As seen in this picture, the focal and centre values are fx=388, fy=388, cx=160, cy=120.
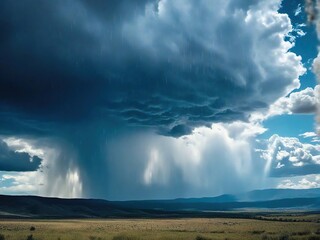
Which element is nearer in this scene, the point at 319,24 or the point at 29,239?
the point at 319,24

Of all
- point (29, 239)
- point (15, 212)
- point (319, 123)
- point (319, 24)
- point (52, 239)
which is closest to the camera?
point (319, 24)

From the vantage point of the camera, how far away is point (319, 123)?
17906 millimetres

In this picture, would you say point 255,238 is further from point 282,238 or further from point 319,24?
Answer: point 319,24

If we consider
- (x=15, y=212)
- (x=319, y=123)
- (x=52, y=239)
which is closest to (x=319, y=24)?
(x=319, y=123)

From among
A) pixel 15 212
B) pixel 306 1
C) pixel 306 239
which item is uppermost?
pixel 15 212

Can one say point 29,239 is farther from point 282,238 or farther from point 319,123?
point 319,123

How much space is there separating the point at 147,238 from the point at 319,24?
46.4m

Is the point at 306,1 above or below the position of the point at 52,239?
above

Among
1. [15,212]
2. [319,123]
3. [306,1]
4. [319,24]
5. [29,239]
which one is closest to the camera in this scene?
[306,1]

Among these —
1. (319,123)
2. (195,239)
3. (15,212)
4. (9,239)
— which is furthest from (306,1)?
(15,212)

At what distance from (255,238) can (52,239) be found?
28.9 metres

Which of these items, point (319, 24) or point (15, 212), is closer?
point (319, 24)

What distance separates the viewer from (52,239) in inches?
2108

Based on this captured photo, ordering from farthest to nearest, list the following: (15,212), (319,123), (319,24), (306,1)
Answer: (15,212) → (319,123) → (319,24) → (306,1)
